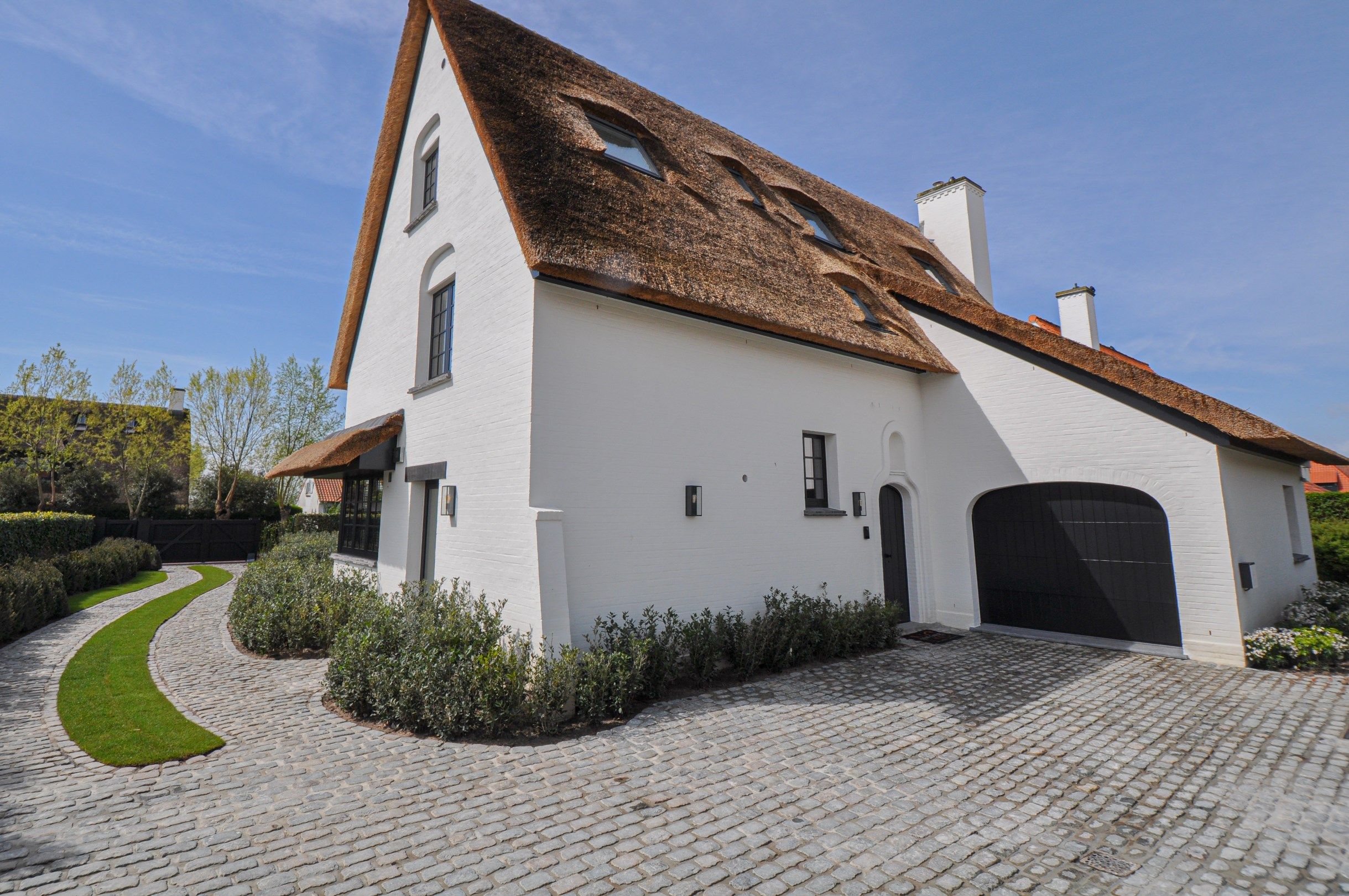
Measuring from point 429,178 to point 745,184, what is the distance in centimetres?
619

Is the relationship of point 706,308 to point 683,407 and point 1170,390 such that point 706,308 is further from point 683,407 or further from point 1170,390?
point 1170,390

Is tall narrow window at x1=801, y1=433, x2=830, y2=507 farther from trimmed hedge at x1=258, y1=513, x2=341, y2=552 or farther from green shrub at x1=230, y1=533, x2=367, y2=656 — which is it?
trimmed hedge at x1=258, y1=513, x2=341, y2=552

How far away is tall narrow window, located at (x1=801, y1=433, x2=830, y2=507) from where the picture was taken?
963 centimetres

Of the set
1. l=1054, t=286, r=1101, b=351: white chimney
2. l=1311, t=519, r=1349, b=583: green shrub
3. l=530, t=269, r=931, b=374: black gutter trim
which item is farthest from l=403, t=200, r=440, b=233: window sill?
l=1311, t=519, r=1349, b=583: green shrub

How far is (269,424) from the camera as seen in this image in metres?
29.9

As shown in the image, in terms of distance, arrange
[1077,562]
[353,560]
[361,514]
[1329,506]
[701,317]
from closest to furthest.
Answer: [701,317], [1077,562], [353,560], [361,514], [1329,506]

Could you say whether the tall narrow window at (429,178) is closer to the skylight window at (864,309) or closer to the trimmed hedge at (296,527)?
the skylight window at (864,309)

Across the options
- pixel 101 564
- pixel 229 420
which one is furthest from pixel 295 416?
pixel 101 564

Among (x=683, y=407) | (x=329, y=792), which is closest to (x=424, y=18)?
(x=683, y=407)

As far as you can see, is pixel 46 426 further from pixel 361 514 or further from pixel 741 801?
pixel 741 801

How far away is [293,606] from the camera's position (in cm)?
900

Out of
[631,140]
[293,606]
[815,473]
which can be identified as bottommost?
[293,606]

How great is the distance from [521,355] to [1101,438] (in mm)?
8666

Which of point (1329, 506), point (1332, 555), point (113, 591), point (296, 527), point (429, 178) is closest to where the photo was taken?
point (429, 178)
